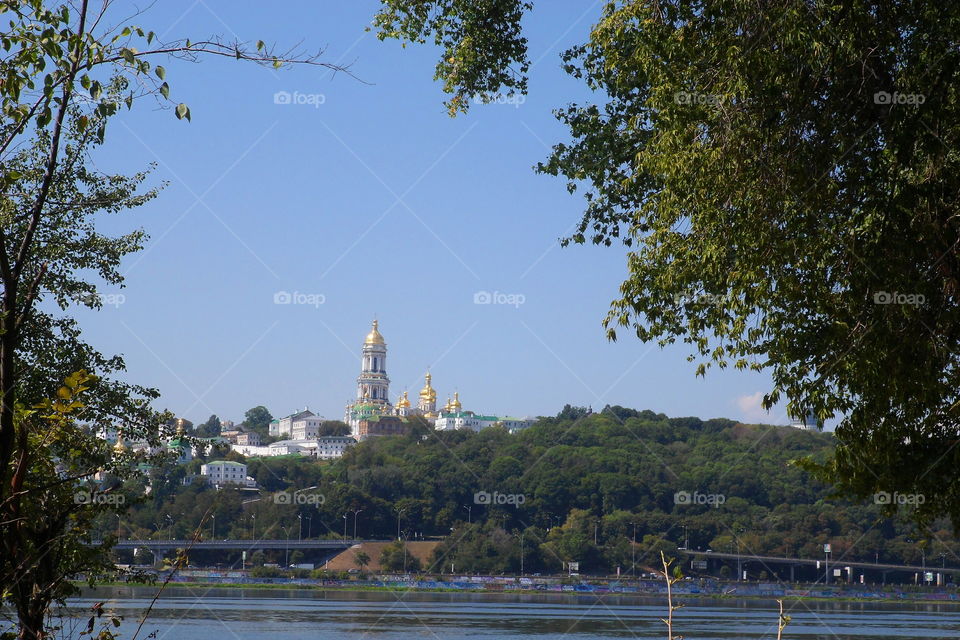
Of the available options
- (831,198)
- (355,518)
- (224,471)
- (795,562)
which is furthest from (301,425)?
(831,198)

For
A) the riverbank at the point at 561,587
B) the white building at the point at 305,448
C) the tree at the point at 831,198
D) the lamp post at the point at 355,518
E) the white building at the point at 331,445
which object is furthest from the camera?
the white building at the point at 331,445

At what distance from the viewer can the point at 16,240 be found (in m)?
9.98

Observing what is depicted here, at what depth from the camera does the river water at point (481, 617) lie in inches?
1483

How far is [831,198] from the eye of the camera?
8.02 m

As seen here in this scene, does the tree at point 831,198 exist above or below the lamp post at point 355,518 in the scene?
above

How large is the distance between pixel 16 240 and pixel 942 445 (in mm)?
8068

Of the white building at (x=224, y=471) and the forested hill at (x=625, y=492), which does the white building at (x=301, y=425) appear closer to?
the white building at (x=224, y=471)

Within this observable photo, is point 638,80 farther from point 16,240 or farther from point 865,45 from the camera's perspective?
point 16,240

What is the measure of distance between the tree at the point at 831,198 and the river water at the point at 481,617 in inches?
715

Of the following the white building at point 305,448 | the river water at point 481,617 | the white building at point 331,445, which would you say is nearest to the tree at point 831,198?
the river water at point 481,617

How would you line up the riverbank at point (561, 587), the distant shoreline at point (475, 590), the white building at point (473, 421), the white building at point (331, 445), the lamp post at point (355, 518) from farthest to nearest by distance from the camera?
the white building at point (473, 421) → the white building at point (331, 445) → the lamp post at point (355, 518) → the riverbank at point (561, 587) → the distant shoreline at point (475, 590)

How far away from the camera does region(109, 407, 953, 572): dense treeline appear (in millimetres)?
82750

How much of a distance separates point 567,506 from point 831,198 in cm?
8313

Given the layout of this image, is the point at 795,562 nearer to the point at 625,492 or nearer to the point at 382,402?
the point at 625,492
